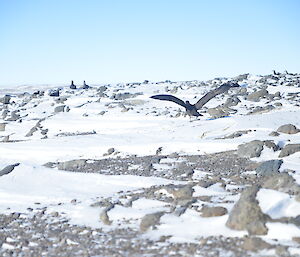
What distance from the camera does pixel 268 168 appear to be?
7449 mm

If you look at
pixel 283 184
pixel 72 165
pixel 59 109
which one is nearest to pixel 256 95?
pixel 59 109

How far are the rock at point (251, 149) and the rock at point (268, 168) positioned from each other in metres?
1.03

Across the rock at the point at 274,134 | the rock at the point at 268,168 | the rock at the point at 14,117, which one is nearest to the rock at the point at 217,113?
the rock at the point at 274,134

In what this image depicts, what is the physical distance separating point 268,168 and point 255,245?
11.6 feet

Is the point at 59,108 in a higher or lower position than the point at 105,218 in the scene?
lower

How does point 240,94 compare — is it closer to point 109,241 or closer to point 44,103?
point 44,103

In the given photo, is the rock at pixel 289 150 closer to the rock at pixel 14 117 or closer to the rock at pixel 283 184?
the rock at pixel 283 184

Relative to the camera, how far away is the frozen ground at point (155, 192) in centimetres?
443

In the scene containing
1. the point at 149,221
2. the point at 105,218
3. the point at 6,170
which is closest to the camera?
the point at 149,221

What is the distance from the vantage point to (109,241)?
463 centimetres

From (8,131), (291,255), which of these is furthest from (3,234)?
(8,131)

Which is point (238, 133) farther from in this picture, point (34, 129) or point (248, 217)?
point (34, 129)

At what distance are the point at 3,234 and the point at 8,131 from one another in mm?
12661

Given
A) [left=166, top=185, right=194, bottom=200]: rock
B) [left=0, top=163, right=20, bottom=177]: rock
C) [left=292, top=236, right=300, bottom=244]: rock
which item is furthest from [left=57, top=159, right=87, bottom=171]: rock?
[left=292, top=236, right=300, bottom=244]: rock
